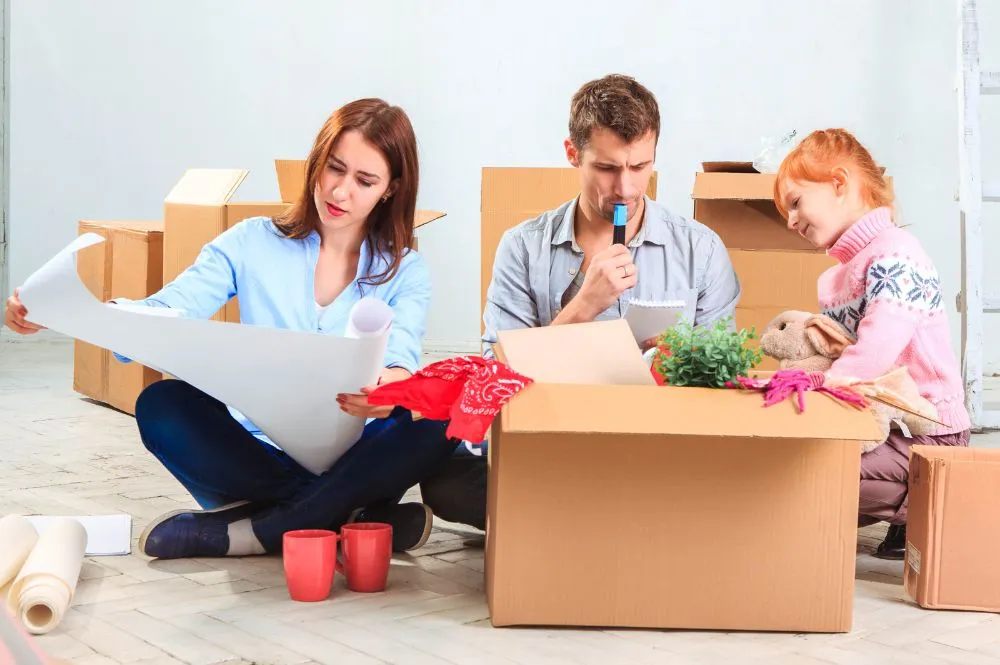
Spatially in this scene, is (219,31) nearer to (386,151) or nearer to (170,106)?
(170,106)

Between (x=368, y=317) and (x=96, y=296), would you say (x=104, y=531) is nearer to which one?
(x=368, y=317)

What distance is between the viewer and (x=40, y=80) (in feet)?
15.1

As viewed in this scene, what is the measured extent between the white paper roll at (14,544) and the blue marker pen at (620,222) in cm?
97

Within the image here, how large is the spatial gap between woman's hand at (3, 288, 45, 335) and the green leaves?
80cm

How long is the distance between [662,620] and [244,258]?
0.89m

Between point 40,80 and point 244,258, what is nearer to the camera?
point 244,258

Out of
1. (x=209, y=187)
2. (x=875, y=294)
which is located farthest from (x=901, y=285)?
(x=209, y=187)

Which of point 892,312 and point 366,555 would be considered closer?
point 366,555

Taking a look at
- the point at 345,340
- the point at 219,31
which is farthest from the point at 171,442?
the point at 219,31

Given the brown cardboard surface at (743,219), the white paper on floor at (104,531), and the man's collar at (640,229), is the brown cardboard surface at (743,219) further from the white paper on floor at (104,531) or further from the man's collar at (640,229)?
the white paper on floor at (104,531)

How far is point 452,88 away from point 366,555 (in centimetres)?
299

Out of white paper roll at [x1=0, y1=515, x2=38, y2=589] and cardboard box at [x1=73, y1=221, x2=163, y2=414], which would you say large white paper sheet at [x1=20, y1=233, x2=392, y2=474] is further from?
cardboard box at [x1=73, y1=221, x2=163, y2=414]

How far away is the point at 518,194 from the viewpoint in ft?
8.27

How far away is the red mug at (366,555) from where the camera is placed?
1599 mm
